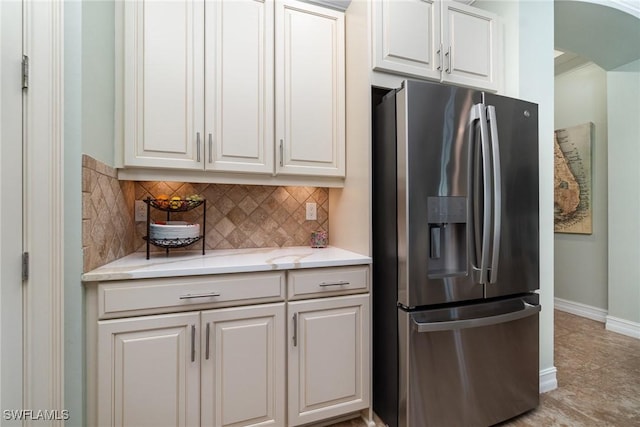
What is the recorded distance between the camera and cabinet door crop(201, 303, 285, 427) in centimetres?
130

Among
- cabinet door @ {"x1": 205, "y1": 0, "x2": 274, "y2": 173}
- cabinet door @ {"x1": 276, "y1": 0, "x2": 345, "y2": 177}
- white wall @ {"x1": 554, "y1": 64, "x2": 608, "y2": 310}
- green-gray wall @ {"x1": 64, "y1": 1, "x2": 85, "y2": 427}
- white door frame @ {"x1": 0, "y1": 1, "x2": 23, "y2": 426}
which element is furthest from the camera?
white wall @ {"x1": 554, "y1": 64, "x2": 608, "y2": 310}

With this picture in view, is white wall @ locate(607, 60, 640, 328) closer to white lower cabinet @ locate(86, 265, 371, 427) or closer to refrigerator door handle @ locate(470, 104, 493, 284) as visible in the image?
refrigerator door handle @ locate(470, 104, 493, 284)

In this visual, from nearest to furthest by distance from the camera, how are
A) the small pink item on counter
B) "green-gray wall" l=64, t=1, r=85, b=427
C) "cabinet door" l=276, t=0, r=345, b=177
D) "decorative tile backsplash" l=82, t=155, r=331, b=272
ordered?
"green-gray wall" l=64, t=1, r=85, b=427, "decorative tile backsplash" l=82, t=155, r=331, b=272, "cabinet door" l=276, t=0, r=345, b=177, the small pink item on counter

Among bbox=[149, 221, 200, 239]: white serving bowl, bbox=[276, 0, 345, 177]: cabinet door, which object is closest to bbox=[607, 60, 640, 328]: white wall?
bbox=[276, 0, 345, 177]: cabinet door

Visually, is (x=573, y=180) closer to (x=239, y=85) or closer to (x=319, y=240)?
(x=319, y=240)

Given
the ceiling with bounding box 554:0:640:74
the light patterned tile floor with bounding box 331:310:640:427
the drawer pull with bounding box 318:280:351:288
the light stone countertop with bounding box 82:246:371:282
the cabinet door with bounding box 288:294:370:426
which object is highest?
the ceiling with bounding box 554:0:640:74

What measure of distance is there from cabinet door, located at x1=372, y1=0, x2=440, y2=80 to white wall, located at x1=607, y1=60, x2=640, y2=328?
95.2 inches

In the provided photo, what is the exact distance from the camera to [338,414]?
1514mm

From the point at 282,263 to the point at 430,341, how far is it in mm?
813

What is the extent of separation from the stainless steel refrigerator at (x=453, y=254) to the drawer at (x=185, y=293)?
653 mm

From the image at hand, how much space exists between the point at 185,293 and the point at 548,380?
231cm

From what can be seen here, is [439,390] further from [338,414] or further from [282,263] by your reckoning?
[282,263]

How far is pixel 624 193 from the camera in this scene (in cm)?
280

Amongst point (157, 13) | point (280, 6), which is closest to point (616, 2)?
point (280, 6)
